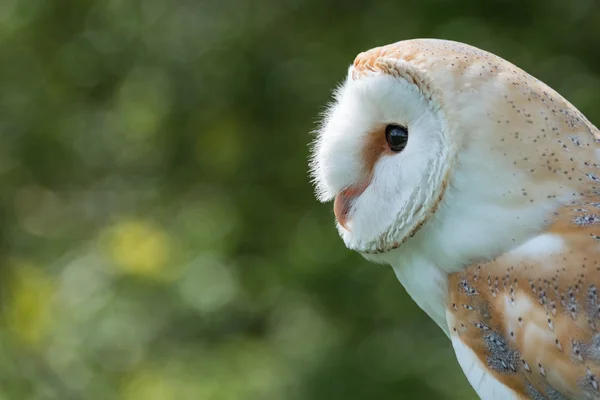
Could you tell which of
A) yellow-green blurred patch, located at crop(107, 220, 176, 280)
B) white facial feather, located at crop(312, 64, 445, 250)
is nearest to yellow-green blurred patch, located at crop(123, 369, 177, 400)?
yellow-green blurred patch, located at crop(107, 220, 176, 280)

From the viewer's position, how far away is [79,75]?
4051 mm

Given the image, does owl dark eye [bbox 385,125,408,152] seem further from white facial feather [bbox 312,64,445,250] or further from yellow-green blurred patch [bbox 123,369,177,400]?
yellow-green blurred patch [bbox 123,369,177,400]

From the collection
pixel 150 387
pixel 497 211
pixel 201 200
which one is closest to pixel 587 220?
pixel 497 211

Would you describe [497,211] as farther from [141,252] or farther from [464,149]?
[141,252]

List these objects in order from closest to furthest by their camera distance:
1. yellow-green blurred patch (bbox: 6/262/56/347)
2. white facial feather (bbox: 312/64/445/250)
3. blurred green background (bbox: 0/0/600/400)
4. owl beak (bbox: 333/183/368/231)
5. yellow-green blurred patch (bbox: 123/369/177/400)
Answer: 1. white facial feather (bbox: 312/64/445/250)
2. owl beak (bbox: 333/183/368/231)
3. yellow-green blurred patch (bbox: 123/369/177/400)
4. blurred green background (bbox: 0/0/600/400)
5. yellow-green blurred patch (bbox: 6/262/56/347)

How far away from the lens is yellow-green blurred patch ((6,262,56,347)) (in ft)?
11.0

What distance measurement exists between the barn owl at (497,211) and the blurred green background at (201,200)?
1.70 m

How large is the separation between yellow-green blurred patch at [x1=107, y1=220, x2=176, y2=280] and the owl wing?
2168mm

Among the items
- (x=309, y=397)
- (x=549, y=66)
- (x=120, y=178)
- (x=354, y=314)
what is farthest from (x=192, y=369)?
(x=549, y=66)

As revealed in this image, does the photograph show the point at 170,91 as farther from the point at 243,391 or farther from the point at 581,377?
the point at 581,377

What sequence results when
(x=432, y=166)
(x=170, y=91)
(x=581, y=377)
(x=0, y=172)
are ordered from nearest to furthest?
(x=581, y=377) → (x=432, y=166) → (x=170, y=91) → (x=0, y=172)

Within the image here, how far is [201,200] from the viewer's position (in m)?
3.78

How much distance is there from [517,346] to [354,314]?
2203mm

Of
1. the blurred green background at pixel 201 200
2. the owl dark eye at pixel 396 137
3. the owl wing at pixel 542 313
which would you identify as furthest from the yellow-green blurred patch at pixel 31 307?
the owl wing at pixel 542 313
